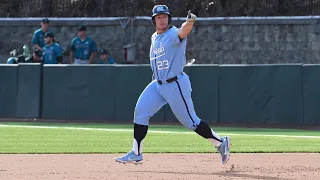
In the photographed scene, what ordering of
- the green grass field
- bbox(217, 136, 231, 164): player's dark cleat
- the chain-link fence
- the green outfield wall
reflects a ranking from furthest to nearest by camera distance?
the chain-link fence
the green outfield wall
the green grass field
bbox(217, 136, 231, 164): player's dark cleat

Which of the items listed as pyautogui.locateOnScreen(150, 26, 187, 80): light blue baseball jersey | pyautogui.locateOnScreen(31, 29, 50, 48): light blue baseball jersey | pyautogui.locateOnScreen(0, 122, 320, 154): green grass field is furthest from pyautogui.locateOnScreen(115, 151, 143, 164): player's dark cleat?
pyautogui.locateOnScreen(31, 29, 50, 48): light blue baseball jersey

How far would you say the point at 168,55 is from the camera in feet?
29.9

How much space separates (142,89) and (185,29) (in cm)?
1032

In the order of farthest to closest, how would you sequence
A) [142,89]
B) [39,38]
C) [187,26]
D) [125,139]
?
[39,38] < [142,89] < [125,139] < [187,26]

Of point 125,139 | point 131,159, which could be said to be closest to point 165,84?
point 131,159

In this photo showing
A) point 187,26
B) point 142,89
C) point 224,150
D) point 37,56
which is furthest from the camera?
point 37,56

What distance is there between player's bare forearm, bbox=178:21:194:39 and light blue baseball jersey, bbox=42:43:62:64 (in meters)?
11.9

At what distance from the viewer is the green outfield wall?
18.1 meters

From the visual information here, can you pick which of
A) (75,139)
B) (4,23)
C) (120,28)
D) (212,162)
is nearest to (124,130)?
(75,139)

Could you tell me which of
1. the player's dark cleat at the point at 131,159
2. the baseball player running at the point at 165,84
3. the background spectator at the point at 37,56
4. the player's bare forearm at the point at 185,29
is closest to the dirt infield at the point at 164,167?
the player's dark cleat at the point at 131,159

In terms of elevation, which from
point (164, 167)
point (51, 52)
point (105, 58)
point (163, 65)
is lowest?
point (164, 167)

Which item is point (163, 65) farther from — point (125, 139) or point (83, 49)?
point (83, 49)

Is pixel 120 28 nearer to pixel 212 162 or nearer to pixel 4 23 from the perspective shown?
pixel 4 23

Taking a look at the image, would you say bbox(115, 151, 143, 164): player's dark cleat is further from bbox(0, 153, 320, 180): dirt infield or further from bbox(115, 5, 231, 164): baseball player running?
bbox(0, 153, 320, 180): dirt infield
